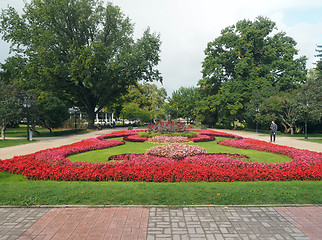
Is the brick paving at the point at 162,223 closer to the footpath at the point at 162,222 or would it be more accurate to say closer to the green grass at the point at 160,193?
the footpath at the point at 162,222

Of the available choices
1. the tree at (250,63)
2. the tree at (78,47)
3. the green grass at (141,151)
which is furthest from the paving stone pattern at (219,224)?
the tree at (250,63)

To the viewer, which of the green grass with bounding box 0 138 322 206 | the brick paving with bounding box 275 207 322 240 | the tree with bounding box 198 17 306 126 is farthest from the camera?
the tree with bounding box 198 17 306 126

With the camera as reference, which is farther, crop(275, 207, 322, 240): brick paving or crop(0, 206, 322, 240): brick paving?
crop(275, 207, 322, 240): brick paving

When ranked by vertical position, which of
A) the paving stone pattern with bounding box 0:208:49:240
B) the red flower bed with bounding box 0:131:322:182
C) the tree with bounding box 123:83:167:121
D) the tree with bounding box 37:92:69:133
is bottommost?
the paving stone pattern with bounding box 0:208:49:240

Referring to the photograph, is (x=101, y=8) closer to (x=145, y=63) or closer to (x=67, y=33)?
(x=67, y=33)

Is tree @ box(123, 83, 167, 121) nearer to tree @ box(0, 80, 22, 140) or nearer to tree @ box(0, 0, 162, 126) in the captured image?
tree @ box(0, 0, 162, 126)

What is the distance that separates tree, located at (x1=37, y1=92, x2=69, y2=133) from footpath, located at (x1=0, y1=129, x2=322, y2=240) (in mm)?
18736

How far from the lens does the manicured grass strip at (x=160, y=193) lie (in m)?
5.11

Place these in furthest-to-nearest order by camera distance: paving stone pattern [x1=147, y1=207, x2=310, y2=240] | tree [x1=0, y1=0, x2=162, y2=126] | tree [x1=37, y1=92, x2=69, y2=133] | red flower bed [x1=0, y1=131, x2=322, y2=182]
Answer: tree [x1=0, y1=0, x2=162, y2=126]
tree [x1=37, y1=92, x2=69, y2=133]
red flower bed [x1=0, y1=131, x2=322, y2=182]
paving stone pattern [x1=147, y1=207, x2=310, y2=240]

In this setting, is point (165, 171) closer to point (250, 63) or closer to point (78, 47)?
point (78, 47)

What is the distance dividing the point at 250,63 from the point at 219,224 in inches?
1397

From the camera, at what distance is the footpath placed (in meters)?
3.75

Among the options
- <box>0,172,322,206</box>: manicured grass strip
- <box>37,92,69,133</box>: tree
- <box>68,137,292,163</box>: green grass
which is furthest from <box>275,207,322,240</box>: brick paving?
<box>37,92,69,133</box>: tree

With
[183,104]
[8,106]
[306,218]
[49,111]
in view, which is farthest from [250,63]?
[306,218]
